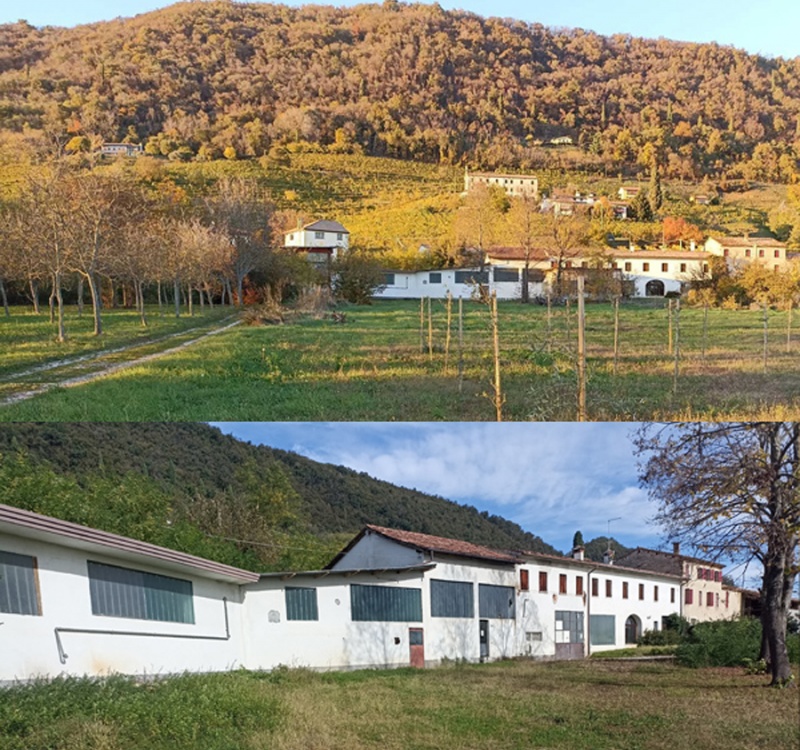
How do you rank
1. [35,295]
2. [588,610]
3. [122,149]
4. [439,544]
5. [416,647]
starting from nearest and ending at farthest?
[122,149]
[35,295]
[416,647]
[439,544]
[588,610]

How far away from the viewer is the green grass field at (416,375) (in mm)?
6328

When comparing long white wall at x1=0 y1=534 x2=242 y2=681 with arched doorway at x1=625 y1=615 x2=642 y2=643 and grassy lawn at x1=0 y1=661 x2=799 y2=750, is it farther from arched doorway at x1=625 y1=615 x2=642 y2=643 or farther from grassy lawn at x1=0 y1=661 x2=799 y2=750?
arched doorway at x1=625 y1=615 x2=642 y2=643

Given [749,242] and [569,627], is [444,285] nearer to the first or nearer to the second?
[749,242]

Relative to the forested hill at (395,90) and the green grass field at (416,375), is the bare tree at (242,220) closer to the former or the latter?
the forested hill at (395,90)

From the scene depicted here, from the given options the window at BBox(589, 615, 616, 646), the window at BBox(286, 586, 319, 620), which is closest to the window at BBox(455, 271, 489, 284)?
the window at BBox(286, 586, 319, 620)

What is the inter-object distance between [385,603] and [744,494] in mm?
6607

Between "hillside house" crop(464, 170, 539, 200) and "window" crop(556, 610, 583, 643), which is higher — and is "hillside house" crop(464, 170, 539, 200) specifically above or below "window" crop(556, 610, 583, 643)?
above

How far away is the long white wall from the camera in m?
6.67

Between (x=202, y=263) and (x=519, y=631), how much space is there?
12662 millimetres

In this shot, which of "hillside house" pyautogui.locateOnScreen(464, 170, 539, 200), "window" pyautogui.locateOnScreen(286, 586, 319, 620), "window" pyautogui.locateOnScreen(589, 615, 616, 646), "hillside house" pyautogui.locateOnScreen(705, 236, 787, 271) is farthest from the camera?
"window" pyautogui.locateOnScreen(589, 615, 616, 646)

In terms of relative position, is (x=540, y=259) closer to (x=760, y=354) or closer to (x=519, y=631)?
(x=760, y=354)

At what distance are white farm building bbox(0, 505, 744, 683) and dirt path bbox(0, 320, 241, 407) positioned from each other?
106cm

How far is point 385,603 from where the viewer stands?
45.1 ft

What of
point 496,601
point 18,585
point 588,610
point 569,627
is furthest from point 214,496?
point 18,585
